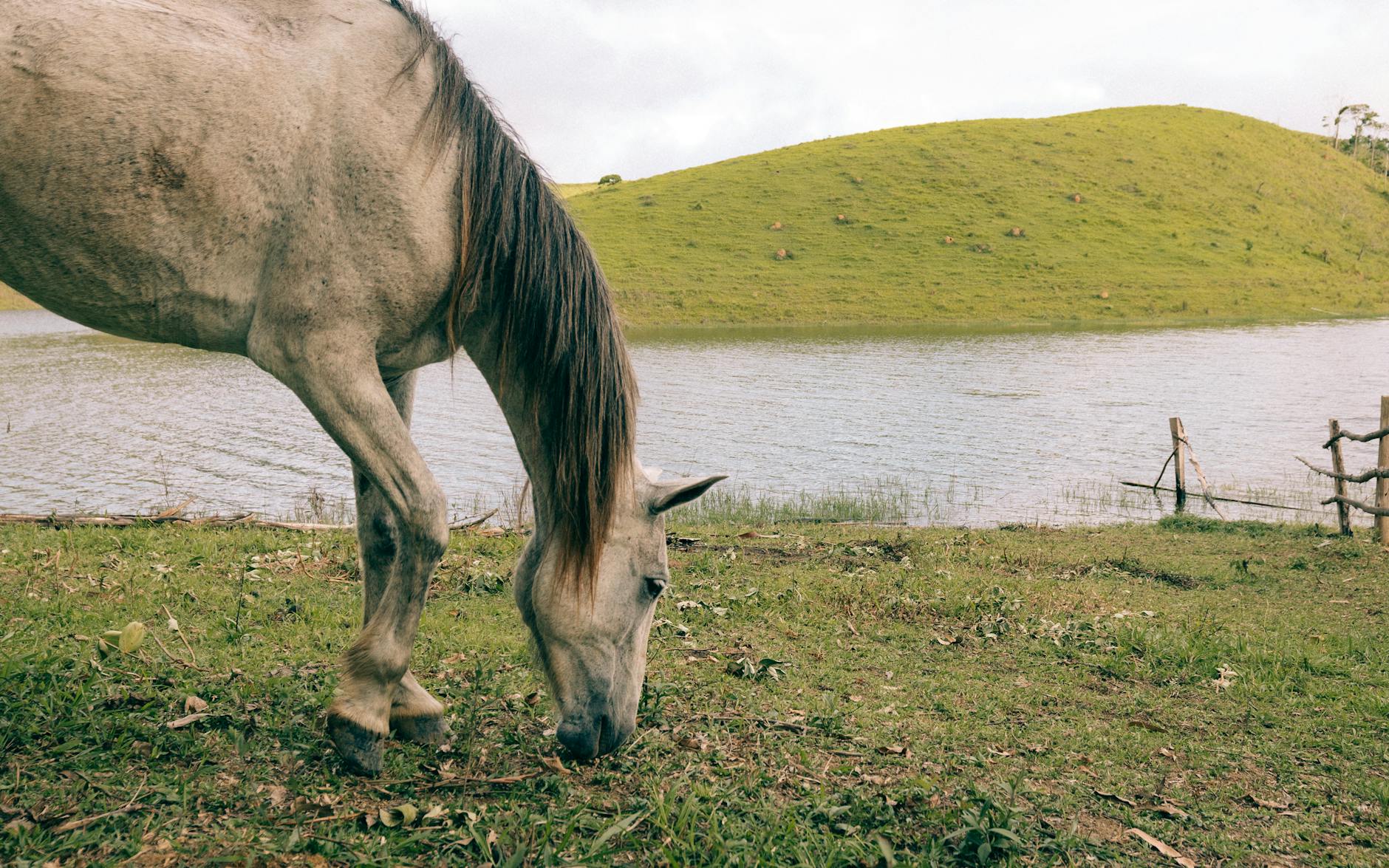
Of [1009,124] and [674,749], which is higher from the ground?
[1009,124]

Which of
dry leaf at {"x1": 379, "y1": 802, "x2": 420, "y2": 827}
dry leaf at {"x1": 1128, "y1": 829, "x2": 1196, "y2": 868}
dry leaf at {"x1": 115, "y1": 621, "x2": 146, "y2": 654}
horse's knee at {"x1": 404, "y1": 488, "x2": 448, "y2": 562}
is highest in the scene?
horse's knee at {"x1": 404, "y1": 488, "x2": 448, "y2": 562}

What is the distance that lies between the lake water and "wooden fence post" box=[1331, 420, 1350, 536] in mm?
1881

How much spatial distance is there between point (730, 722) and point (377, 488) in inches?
89.4

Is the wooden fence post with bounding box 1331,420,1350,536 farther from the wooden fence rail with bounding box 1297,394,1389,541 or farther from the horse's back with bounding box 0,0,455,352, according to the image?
the horse's back with bounding box 0,0,455,352

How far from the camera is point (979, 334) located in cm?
4506

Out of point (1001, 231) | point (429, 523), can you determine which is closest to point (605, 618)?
point (429, 523)

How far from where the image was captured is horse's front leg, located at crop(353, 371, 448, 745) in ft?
14.0

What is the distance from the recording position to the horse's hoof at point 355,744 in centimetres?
387

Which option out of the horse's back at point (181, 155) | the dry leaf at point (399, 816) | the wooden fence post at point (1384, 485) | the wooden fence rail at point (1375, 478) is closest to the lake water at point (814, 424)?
the wooden fence rail at point (1375, 478)

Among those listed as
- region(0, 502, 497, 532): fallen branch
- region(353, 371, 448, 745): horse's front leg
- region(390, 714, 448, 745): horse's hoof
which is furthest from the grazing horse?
region(0, 502, 497, 532): fallen branch

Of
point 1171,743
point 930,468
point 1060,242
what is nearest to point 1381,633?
point 1171,743

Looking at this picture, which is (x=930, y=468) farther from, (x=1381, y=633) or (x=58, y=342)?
(x=58, y=342)

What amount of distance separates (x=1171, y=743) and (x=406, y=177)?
4.85 meters

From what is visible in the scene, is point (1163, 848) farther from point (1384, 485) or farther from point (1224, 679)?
point (1384, 485)
